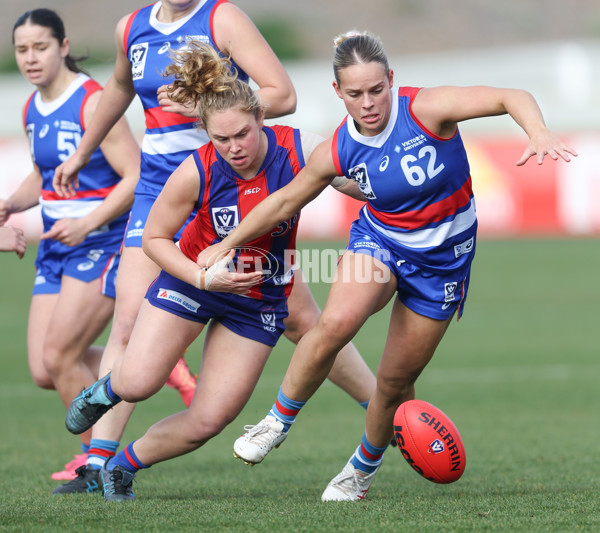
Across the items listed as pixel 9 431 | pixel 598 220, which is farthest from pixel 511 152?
pixel 9 431

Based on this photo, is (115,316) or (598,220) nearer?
(115,316)

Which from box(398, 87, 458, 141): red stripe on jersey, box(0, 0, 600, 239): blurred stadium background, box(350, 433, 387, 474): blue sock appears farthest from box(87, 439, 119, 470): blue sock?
box(398, 87, 458, 141): red stripe on jersey

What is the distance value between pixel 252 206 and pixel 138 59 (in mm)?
1092

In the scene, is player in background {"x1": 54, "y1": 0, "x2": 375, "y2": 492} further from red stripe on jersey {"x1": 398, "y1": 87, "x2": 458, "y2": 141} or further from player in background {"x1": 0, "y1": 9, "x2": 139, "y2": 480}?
red stripe on jersey {"x1": 398, "y1": 87, "x2": 458, "y2": 141}

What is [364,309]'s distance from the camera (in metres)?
4.54

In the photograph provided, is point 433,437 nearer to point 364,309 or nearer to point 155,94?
point 364,309

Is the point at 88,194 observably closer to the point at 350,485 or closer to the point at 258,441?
the point at 258,441

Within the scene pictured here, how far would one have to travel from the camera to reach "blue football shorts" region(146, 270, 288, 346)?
4754 mm

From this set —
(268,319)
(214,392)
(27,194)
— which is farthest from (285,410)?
(27,194)

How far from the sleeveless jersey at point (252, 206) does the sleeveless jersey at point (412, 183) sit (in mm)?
354

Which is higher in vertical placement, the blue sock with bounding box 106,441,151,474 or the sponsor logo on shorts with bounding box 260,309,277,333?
the sponsor logo on shorts with bounding box 260,309,277,333

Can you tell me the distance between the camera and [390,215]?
463cm

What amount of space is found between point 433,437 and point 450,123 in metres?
1.45

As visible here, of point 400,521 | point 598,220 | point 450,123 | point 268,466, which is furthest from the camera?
point 598,220
